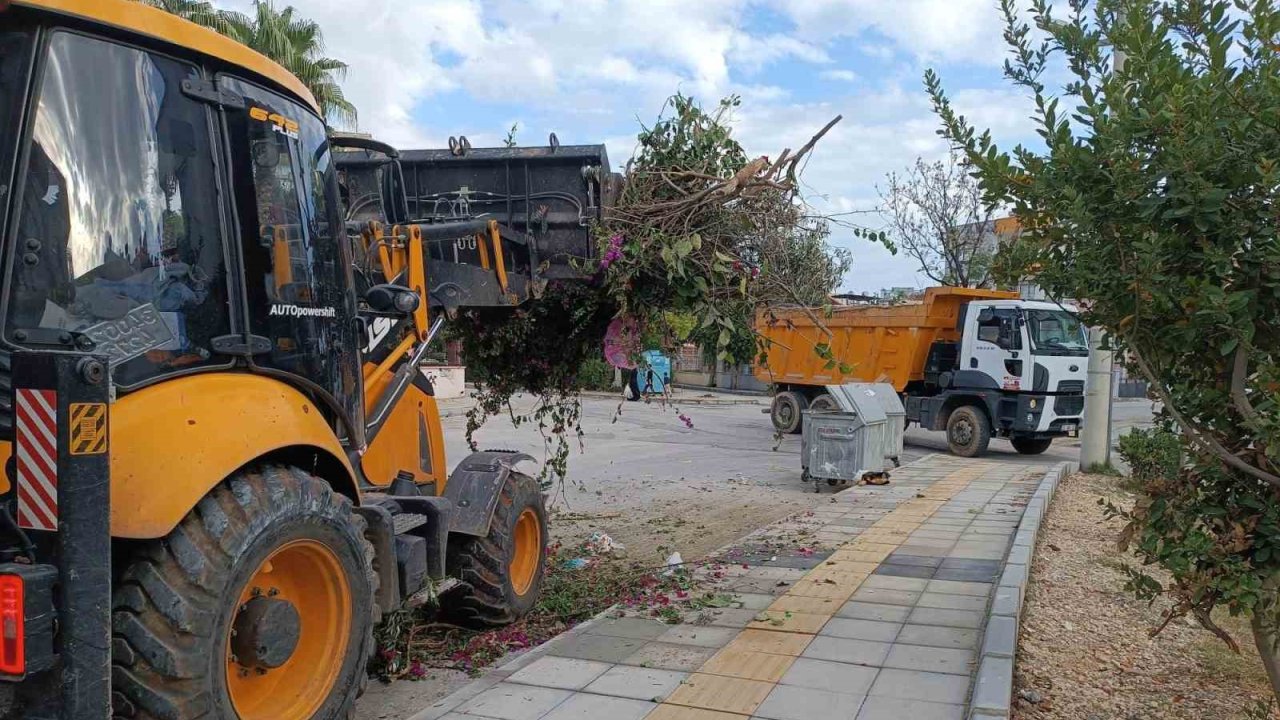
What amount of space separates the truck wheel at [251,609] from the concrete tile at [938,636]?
3.15m

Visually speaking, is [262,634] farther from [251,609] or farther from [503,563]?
[503,563]

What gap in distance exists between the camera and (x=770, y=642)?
17.9 ft

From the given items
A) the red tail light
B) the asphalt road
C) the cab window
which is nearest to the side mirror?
the cab window

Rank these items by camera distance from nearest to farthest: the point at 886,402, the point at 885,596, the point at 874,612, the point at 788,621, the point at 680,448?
the point at 788,621, the point at 874,612, the point at 885,596, the point at 886,402, the point at 680,448

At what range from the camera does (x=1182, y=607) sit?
3.72 m

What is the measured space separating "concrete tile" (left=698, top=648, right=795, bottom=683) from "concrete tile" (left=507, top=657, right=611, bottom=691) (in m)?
0.57

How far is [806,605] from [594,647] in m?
1.64

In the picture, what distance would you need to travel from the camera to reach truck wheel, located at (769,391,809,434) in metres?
20.7

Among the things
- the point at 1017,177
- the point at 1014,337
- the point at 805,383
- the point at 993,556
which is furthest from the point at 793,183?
the point at 805,383

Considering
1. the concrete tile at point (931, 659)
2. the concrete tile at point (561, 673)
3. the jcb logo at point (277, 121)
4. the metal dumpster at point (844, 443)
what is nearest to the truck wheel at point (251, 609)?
the concrete tile at point (561, 673)

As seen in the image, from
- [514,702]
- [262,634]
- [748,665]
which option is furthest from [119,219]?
[748,665]

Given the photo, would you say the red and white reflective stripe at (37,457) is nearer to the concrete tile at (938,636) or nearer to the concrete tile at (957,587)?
the concrete tile at (938,636)

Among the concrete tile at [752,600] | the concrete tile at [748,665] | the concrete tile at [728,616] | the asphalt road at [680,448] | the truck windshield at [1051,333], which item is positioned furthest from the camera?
the truck windshield at [1051,333]

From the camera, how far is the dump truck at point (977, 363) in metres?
16.4
